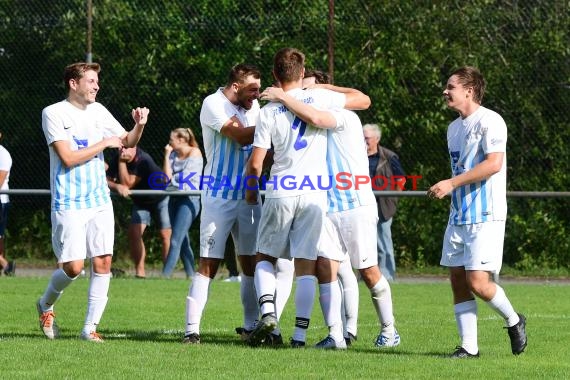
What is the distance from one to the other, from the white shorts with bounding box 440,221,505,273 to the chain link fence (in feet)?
28.8

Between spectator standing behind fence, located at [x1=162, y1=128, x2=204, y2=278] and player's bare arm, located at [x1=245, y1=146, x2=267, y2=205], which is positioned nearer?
player's bare arm, located at [x1=245, y1=146, x2=267, y2=205]

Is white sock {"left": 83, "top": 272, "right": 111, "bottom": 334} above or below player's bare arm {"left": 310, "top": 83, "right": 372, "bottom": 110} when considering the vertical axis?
below

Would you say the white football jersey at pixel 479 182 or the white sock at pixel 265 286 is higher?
the white football jersey at pixel 479 182

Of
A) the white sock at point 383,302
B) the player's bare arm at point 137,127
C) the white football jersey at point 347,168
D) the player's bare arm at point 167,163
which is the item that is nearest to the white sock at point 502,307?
the white sock at point 383,302

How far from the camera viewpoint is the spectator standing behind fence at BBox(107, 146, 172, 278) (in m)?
16.5

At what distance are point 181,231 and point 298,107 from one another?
803 cm

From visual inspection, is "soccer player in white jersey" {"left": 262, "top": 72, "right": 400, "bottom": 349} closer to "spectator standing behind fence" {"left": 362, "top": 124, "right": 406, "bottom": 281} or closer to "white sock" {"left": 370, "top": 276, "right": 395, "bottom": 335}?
"white sock" {"left": 370, "top": 276, "right": 395, "bottom": 335}

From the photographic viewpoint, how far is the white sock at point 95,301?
30.6 feet

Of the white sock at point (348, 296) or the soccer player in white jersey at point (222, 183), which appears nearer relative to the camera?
the soccer player in white jersey at point (222, 183)

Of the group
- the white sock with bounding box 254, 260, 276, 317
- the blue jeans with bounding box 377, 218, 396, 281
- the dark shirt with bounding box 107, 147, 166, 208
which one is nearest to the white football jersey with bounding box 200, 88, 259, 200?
the white sock with bounding box 254, 260, 276, 317

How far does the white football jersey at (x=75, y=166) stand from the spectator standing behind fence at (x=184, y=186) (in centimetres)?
699

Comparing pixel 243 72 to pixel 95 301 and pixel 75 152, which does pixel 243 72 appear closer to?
pixel 75 152

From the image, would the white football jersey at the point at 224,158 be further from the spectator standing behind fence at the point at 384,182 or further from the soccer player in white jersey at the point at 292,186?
the spectator standing behind fence at the point at 384,182

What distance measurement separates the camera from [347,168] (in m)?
9.12
